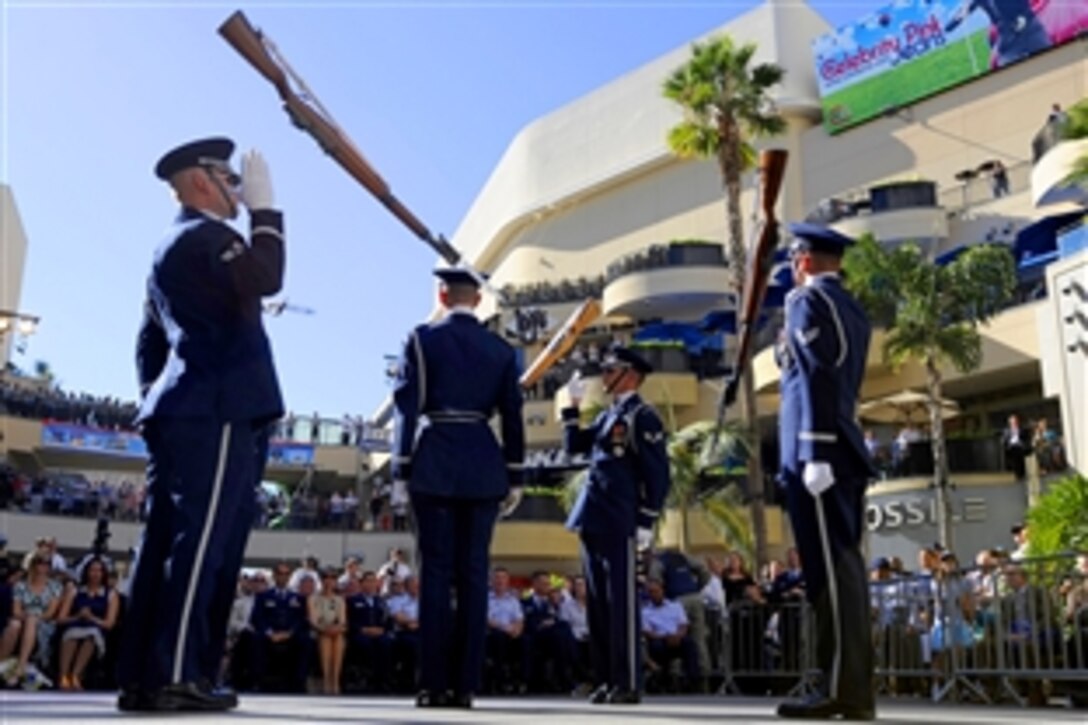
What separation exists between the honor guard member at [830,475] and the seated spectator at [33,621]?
759 centimetres

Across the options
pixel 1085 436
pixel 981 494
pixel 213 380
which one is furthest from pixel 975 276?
pixel 213 380

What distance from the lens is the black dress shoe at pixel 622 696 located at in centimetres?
632

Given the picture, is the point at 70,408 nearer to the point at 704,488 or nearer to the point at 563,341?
the point at 704,488

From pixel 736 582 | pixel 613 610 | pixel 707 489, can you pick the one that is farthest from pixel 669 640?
pixel 707 489

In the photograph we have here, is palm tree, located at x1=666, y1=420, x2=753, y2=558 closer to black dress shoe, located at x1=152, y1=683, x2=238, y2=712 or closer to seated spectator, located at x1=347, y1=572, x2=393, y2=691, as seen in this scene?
seated spectator, located at x1=347, y1=572, x2=393, y2=691

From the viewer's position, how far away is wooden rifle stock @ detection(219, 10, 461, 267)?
29.0 feet

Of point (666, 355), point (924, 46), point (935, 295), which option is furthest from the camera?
point (924, 46)

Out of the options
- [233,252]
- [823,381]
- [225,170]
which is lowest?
[823,381]

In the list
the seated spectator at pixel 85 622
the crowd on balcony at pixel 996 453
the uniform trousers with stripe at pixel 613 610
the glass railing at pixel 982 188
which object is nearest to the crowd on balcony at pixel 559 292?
the glass railing at pixel 982 188

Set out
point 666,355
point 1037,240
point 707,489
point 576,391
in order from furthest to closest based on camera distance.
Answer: point 666,355, point 1037,240, point 707,489, point 576,391

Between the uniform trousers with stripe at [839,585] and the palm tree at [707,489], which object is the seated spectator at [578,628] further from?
the palm tree at [707,489]

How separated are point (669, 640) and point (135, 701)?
830cm

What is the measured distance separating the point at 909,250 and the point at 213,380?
2174 cm

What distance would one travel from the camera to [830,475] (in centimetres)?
473
